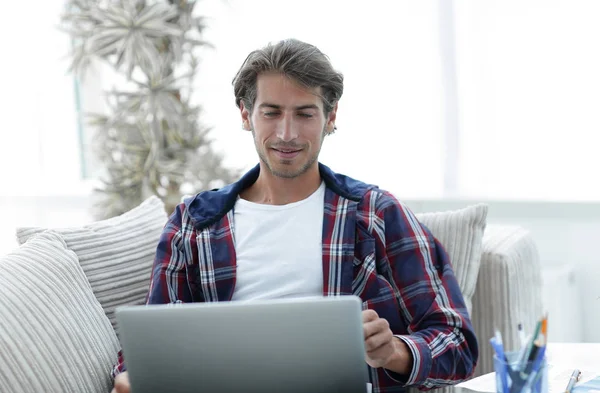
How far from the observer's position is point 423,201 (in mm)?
3398

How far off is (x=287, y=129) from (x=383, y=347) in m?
0.57

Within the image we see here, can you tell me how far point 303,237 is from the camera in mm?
1844

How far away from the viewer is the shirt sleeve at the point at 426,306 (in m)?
1.63

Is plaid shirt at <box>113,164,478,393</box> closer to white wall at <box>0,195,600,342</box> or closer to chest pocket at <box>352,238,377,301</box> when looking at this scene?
chest pocket at <box>352,238,377,301</box>

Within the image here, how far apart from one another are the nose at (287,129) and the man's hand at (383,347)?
1.60ft

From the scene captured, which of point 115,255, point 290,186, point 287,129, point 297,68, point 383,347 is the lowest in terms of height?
point 383,347

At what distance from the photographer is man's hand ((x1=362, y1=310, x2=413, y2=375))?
1.39m

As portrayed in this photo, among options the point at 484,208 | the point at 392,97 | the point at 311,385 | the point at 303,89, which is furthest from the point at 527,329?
the point at 392,97

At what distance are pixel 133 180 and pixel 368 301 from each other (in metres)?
1.66

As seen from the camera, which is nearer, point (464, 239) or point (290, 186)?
point (290, 186)

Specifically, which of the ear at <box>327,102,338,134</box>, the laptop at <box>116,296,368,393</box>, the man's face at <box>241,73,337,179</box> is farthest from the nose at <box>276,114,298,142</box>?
the laptop at <box>116,296,368,393</box>

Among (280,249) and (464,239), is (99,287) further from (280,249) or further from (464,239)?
(464,239)

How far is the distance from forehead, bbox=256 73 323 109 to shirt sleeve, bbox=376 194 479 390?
272 mm

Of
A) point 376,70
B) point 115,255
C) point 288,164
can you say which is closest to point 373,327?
point 288,164
